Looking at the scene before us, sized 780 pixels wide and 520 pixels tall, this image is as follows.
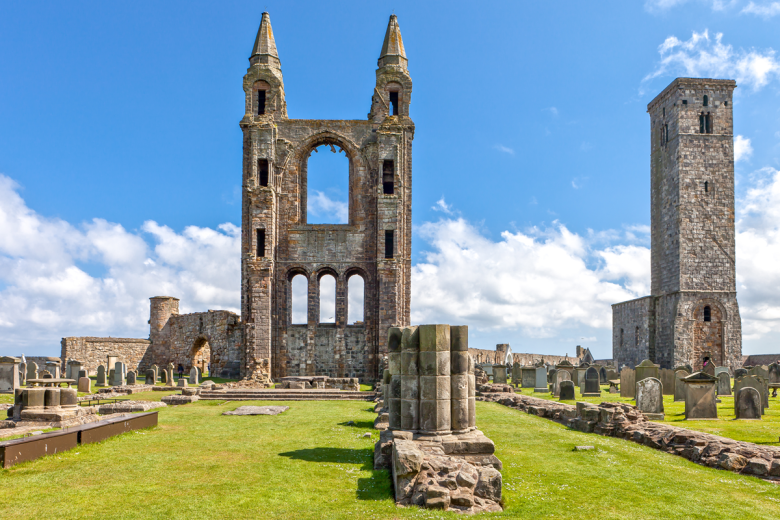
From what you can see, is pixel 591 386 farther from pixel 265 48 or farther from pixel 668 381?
pixel 265 48

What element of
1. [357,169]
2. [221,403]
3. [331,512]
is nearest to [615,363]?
[357,169]

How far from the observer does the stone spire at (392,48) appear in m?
28.6

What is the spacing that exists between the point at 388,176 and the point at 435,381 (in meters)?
20.7

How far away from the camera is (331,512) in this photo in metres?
5.40

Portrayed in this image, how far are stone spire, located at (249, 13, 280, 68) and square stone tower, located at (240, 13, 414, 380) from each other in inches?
3.0

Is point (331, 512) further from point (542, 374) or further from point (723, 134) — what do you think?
point (723, 134)

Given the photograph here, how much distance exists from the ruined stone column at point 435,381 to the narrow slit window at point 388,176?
20.2 metres

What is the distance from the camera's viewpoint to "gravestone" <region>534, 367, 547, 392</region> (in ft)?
69.8

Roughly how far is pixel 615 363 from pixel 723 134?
17.0 metres

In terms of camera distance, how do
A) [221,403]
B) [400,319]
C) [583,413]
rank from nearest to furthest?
[583,413]
[221,403]
[400,319]

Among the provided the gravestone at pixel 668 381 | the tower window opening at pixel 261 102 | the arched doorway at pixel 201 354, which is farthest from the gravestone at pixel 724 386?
the arched doorway at pixel 201 354

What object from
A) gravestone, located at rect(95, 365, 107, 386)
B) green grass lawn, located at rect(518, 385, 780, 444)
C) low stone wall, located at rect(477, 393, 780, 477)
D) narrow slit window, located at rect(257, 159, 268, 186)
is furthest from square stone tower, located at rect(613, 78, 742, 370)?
gravestone, located at rect(95, 365, 107, 386)

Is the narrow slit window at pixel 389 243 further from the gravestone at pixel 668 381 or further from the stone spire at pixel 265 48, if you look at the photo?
the gravestone at pixel 668 381

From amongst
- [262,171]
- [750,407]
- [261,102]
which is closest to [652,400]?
[750,407]
